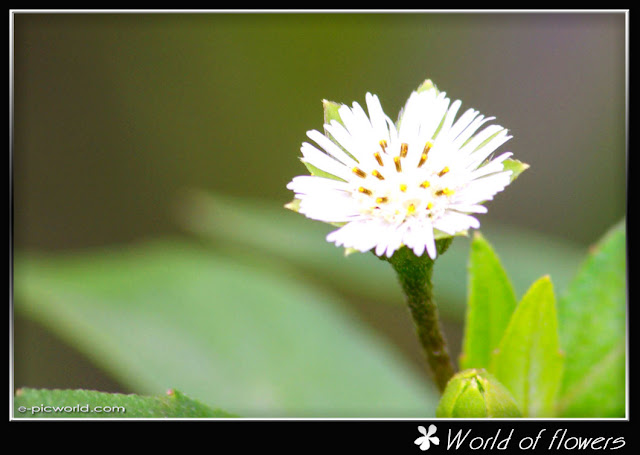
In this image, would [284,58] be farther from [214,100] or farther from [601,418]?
[601,418]

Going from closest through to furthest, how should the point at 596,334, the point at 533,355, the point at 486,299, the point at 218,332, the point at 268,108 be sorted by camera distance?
the point at 533,355 → the point at 486,299 → the point at 596,334 → the point at 218,332 → the point at 268,108

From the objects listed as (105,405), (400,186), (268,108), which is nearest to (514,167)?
(400,186)

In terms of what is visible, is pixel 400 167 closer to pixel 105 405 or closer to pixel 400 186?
pixel 400 186

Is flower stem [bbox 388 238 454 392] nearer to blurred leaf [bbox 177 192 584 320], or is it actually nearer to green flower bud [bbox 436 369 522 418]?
green flower bud [bbox 436 369 522 418]

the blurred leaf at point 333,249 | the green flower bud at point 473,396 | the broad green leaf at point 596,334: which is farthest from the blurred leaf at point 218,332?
the green flower bud at point 473,396

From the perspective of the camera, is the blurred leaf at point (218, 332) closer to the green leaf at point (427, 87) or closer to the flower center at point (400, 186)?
the flower center at point (400, 186)
